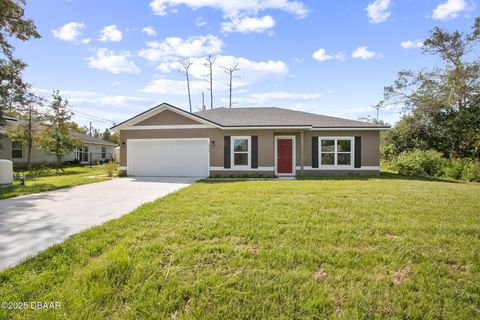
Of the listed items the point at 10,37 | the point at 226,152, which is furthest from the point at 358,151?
the point at 10,37

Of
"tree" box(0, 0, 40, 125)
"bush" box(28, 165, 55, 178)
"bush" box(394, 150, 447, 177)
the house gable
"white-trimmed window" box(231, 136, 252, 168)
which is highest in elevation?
"tree" box(0, 0, 40, 125)

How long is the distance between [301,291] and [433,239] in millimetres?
2720

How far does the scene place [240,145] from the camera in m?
14.2

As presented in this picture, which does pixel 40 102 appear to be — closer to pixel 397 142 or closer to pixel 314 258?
pixel 314 258

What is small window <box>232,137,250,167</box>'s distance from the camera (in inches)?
560

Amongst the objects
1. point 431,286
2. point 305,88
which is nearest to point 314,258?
point 431,286

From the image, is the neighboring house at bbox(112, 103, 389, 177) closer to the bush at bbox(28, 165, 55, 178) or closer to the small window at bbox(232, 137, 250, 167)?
the small window at bbox(232, 137, 250, 167)

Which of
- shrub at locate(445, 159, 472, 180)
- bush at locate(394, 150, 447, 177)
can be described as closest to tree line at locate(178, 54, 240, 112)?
bush at locate(394, 150, 447, 177)

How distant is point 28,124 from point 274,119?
1616 centimetres

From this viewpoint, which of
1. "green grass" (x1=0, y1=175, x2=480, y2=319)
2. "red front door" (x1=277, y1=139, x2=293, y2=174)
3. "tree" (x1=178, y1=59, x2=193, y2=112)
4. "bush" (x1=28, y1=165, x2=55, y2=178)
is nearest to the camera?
"green grass" (x1=0, y1=175, x2=480, y2=319)

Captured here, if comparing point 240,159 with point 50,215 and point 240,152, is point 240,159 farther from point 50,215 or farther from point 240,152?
point 50,215

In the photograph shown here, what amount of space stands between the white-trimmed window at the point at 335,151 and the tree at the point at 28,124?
59.8ft

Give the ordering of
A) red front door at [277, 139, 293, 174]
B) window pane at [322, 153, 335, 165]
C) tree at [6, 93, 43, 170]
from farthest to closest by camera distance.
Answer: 1. tree at [6, 93, 43, 170]
2. red front door at [277, 139, 293, 174]
3. window pane at [322, 153, 335, 165]

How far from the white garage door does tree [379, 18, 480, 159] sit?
17147mm
